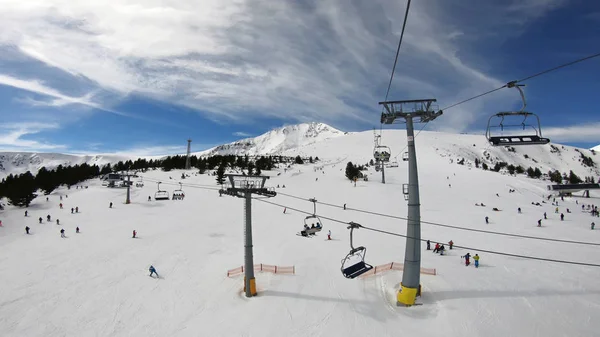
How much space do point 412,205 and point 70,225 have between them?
36.1m

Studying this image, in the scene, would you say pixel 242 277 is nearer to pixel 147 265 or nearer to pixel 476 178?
pixel 147 265

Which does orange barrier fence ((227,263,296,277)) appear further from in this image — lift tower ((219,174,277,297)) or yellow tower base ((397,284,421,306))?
yellow tower base ((397,284,421,306))

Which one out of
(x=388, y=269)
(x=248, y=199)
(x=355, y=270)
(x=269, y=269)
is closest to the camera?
(x=355, y=270)

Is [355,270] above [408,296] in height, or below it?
above

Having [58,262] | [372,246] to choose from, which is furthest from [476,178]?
[58,262]

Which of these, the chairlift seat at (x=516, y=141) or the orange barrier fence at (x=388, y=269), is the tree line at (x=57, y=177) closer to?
the orange barrier fence at (x=388, y=269)

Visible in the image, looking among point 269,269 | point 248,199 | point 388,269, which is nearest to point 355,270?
point 388,269

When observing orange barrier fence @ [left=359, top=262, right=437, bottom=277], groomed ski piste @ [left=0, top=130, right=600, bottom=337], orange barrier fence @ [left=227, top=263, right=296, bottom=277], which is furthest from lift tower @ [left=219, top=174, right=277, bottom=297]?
orange barrier fence @ [left=359, top=262, right=437, bottom=277]

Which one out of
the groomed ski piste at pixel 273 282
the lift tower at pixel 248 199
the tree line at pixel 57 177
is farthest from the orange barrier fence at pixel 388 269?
the tree line at pixel 57 177

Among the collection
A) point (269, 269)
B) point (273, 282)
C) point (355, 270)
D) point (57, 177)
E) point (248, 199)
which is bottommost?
point (273, 282)

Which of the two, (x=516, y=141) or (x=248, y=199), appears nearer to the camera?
(x=516, y=141)

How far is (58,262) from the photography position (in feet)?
71.9

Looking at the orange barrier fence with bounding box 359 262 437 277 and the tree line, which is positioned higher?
the tree line

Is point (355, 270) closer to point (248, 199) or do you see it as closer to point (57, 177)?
point (248, 199)
